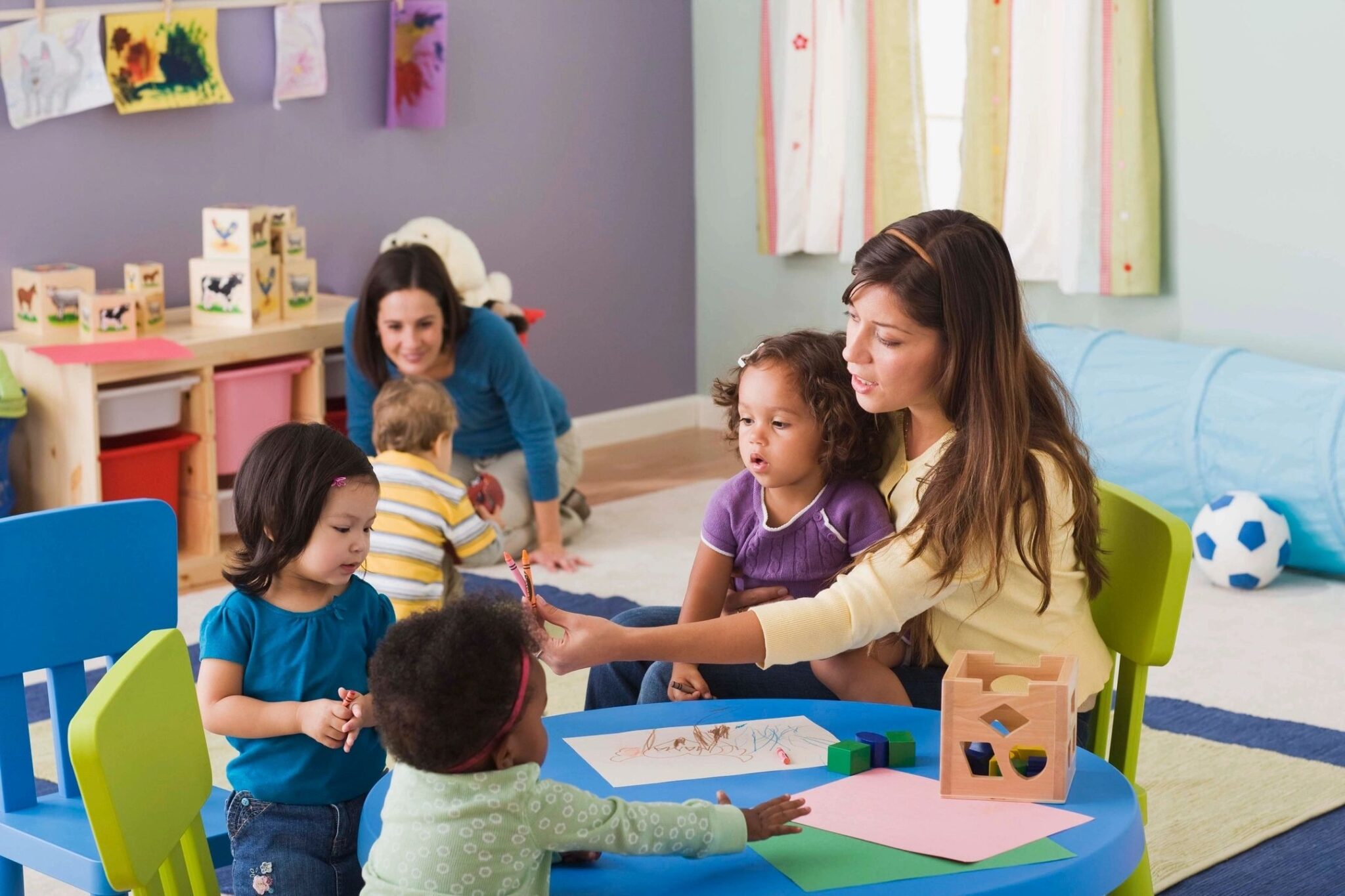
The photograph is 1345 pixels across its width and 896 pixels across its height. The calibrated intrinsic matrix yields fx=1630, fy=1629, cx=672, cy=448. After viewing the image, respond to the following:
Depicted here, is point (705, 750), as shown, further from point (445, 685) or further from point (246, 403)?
point (246, 403)

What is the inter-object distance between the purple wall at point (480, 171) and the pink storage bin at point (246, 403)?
1.39ft

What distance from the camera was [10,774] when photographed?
A: 172 cm

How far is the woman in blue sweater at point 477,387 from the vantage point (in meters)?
3.41

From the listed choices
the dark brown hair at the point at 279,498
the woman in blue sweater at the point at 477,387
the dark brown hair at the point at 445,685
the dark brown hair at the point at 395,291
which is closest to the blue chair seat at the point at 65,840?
the dark brown hair at the point at 279,498

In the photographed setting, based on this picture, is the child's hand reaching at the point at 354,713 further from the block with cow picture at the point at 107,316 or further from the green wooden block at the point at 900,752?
the block with cow picture at the point at 107,316

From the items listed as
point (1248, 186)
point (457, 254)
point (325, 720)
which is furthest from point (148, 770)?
point (1248, 186)

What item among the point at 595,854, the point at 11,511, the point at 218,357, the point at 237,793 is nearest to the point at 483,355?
the point at 218,357

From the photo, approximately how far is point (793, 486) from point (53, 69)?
8.12ft

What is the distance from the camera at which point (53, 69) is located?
11.9 ft

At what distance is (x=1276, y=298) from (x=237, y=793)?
3005mm

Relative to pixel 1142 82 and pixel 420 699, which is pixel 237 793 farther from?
pixel 1142 82

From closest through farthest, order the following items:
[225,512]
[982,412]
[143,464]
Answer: [982,412] → [143,464] → [225,512]

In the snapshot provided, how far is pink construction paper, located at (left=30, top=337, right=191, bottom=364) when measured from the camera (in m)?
3.37

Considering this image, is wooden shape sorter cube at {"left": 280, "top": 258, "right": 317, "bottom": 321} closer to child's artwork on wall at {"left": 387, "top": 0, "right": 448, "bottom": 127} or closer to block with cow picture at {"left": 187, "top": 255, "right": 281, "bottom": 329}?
block with cow picture at {"left": 187, "top": 255, "right": 281, "bottom": 329}
